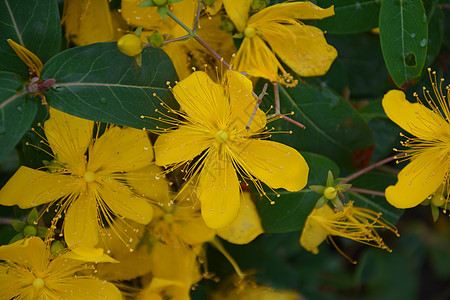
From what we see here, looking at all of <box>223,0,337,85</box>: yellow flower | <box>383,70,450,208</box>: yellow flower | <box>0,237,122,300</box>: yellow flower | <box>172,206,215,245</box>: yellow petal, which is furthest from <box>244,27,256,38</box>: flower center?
<box>0,237,122,300</box>: yellow flower

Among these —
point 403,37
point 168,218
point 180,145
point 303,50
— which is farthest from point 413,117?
point 168,218

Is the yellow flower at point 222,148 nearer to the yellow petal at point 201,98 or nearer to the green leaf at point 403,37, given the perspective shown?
the yellow petal at point 201,98

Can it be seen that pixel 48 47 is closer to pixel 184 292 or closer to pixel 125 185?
pixel 125 185

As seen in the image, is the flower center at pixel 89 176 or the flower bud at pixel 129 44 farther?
the flower center at pixel 89 176

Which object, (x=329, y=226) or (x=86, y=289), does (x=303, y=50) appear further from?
(x=86, y=289)

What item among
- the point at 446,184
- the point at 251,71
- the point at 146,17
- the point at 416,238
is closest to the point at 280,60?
the point at 251,71

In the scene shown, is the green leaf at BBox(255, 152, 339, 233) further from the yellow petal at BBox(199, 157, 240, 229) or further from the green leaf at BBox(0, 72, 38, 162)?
the green leaf at BBox(0, 72, 38, 162)

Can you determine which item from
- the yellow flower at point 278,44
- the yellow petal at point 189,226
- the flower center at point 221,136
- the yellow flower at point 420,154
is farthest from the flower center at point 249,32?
the yellow petal at point 189,226
